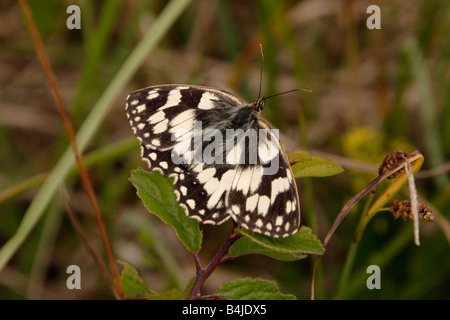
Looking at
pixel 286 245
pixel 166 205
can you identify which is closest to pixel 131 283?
pixel 166 205

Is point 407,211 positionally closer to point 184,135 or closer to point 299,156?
point 299,156

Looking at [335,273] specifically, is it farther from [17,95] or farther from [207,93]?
[17,95]

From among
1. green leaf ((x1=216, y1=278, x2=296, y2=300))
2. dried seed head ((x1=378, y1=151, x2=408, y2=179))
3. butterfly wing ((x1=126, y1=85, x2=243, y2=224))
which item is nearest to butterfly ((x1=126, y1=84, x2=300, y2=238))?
butterfly wing ((x1=126, y1=85, x2=243, y2=224))

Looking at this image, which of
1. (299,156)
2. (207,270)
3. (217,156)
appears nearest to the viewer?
(207,270)

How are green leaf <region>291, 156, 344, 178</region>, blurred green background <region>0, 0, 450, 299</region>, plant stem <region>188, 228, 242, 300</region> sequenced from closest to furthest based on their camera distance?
1. plant stem <region>188, 228, 242, 300</region>
2. green leaf <region>291, 156, 344, 178</region>
3. blurred green background <region>0, 0, 450, 299</region>

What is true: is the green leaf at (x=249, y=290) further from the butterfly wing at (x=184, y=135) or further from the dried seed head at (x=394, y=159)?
the dried seed head at (x=394, y=159)

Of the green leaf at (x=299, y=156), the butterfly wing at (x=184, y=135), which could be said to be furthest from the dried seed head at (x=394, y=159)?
the butterfly wing at (x=184, y=135)

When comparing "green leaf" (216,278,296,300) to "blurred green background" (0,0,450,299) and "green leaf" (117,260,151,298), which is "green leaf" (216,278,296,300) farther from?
"blurred green background" (0,0,450,299)
